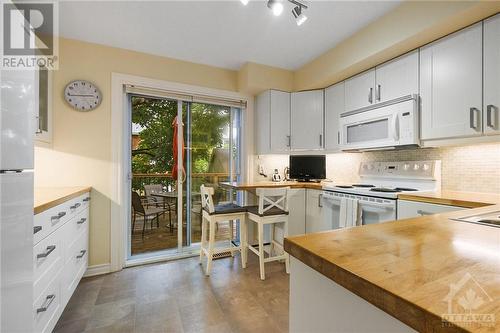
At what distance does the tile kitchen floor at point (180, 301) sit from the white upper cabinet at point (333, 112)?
1.58 metres

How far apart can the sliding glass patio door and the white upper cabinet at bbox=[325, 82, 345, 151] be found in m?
1.18

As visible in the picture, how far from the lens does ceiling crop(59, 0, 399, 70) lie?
1.95 meters

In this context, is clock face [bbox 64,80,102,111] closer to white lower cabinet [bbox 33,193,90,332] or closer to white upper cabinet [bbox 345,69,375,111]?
white lower cabinet [bbox 33,193,90,332]

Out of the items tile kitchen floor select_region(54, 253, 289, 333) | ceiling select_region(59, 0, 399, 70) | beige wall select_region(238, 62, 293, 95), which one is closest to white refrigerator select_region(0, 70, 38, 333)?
tile kitchen floor select_region(54, 253, 289, 333)

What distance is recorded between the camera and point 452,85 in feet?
6.01

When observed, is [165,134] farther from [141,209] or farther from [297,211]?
[297,211]

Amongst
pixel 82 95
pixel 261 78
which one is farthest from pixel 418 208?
pixel 82 95

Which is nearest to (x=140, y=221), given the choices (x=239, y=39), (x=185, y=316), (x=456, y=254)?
(x=185, y=316)

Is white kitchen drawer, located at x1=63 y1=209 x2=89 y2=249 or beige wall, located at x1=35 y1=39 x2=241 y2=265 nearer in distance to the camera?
white kitchen drawer, located at x1=63 y1=209 x2=89 y2=249

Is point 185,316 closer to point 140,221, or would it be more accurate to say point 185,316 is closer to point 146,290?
point 146,290

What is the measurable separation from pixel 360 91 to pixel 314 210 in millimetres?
1428

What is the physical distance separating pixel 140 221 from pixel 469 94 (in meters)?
3.88

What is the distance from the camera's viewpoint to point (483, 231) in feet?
2.63

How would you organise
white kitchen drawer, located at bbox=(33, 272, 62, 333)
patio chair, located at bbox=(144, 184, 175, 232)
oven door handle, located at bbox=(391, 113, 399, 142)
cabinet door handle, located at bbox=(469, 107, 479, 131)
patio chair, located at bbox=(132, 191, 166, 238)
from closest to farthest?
1. white kitchen drawer, located at bbox=(33, 272, 62, 333)
2. cabinet door handle, located at bbox=(469, 107, 479, 131)
3. oven door handle, located at bbox=(391, 113, 399, 142)
4. patio chair, located at bbox=(132, 191, 166, 238)
5. patio chair, located at bbox=(144, 184, 175, 232)
